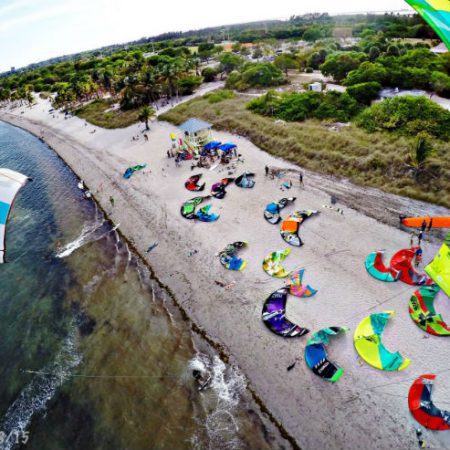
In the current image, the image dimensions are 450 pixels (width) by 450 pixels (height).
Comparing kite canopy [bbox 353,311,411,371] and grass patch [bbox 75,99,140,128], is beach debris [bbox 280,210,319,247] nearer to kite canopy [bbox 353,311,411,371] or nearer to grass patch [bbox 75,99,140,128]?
kite canopy [bbox 353,311,411,371]

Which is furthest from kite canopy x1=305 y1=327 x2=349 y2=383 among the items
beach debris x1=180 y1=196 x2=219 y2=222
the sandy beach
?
beach debris x1=180 y1=196 x2=219 y2=222

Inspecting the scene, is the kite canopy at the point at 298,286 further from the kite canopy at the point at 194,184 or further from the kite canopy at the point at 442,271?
the kite canopy at the point at 194,184

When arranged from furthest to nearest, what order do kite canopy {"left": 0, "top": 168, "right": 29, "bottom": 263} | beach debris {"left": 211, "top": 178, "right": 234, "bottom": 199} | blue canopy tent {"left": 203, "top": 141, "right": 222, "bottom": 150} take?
blue canopy tent {"left": 203, "top": 141, "right": 222, "bottom": 150}
beach debris {"left": 211, "top": 178, "right": 234, "bottom": 199}
kite canopy {"left": 0, "top": 168, "right": 29, "bottom": 263}

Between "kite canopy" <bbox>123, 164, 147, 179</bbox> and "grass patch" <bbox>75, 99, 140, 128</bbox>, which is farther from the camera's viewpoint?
"grass patch" <bbox>75, 99, 140, 128</bbox>

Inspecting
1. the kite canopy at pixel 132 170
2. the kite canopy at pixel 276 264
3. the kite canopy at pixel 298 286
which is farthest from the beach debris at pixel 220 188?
the kite canopy at pixel 298 286

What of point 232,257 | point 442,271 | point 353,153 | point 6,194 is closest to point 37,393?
point 6,194

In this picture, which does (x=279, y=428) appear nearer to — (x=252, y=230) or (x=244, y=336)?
(x=244, y=336)
